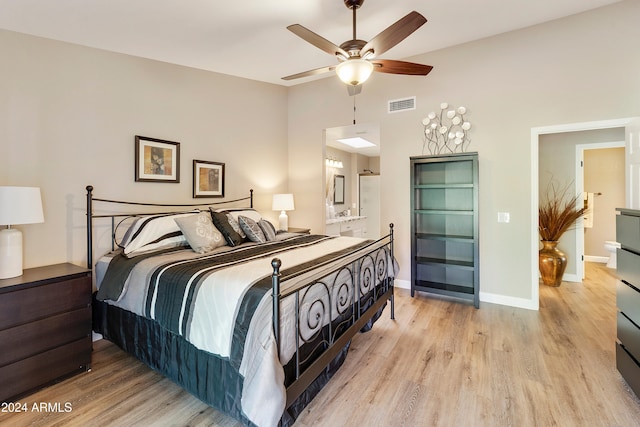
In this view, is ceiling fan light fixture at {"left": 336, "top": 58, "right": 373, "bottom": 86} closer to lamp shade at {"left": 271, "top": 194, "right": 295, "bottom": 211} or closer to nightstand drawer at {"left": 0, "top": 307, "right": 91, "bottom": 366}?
lamp shade at {"left": 271, "top": 194, "right": 295, "bottom": 211}

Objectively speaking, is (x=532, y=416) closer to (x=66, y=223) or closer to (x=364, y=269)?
(x=364, y=269)

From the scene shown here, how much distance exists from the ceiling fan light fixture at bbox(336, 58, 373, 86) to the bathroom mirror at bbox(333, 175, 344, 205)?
4.41 meters

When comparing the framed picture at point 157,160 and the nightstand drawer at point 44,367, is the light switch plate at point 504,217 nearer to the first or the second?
the framed picture at point 157,160

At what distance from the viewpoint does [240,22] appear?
108 inches

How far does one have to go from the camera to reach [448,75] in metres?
3.77

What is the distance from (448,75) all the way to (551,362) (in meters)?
3.25

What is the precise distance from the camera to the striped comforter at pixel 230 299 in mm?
1425

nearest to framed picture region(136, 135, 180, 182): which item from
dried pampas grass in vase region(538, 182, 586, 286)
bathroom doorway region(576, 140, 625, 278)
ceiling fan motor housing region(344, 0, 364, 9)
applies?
ceiling fan motor housing region(344, 0, 364, 9)

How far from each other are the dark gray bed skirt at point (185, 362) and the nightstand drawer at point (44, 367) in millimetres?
260

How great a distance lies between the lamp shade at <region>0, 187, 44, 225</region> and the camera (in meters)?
1.97

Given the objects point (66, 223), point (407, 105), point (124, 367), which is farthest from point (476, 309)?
point (66, 223)

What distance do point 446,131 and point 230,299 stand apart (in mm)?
3360

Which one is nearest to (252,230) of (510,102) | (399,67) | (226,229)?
(226,229)

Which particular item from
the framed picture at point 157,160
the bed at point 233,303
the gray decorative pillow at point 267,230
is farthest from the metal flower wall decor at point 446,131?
the framed picture at point 157,160
